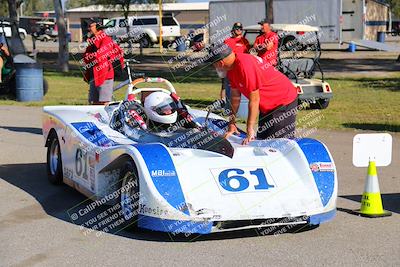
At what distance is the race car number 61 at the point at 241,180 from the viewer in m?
6.03

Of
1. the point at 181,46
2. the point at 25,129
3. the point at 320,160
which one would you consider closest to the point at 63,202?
the point at 320,160

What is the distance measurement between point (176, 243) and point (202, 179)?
57 centimetres

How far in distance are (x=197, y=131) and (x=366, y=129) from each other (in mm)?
6463

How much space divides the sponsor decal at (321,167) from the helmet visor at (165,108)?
168 cm

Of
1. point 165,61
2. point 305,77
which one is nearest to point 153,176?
point 305,77

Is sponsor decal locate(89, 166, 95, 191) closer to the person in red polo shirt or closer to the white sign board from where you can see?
the person in red polo shirt

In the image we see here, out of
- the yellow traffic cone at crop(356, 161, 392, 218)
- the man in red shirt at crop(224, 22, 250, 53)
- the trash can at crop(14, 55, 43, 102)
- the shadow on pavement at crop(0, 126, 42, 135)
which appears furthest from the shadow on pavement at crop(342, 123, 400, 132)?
the trash can at crop(14, 55, 43, 102)

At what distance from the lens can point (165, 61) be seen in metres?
34.3

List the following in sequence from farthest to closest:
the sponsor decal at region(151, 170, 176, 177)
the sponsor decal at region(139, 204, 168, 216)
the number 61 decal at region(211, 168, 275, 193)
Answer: the number 61 decal at region(211, 168, 275, 193) < the sponsor decal at region(151, 170, 176, 177) < the sponsor decal at region(139, 204, 168, 216)

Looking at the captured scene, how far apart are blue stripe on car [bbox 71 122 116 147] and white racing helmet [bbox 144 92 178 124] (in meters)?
0.53

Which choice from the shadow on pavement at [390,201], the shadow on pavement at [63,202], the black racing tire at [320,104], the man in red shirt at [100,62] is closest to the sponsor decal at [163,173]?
the shadow on pavement at [63,202]

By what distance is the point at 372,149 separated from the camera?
700 centimetres

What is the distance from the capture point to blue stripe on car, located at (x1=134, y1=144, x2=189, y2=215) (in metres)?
5.80

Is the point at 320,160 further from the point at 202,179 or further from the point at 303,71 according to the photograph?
the point at 303,71
